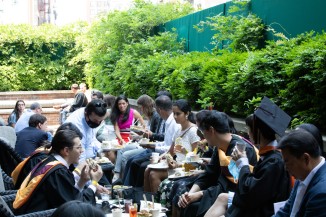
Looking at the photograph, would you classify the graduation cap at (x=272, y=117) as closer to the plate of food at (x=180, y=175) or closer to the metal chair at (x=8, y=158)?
the plate of food at (x=180, y=175)

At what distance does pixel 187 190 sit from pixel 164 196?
597mm

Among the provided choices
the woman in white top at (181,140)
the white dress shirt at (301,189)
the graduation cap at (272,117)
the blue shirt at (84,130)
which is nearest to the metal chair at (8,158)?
the blue shirt at (84,130)

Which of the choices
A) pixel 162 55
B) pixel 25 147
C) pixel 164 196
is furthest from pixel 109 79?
pixel 164 196

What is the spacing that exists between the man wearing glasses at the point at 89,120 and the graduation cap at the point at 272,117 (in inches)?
130

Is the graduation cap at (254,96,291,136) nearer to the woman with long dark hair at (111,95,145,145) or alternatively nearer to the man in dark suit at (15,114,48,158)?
the man in dark suit at (15,114,48,158)

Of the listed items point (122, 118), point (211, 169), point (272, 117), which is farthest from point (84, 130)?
point (272, 117)

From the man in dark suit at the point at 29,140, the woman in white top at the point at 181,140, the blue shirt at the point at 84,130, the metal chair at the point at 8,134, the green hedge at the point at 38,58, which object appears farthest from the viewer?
the green hedge at the point at 38,58

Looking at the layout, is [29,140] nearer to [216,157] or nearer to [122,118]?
[122,118]

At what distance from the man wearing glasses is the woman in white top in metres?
0.92

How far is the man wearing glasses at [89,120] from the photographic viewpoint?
26.4 ft

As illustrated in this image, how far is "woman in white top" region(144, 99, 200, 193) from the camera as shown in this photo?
26.3 ft

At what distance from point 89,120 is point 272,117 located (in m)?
3.59

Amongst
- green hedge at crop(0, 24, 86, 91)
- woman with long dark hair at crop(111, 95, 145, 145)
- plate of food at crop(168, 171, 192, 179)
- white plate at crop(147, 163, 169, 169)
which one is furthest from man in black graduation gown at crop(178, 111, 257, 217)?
green hedge at crop(0, 24, 86, 91)

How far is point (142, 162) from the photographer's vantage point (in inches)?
371
